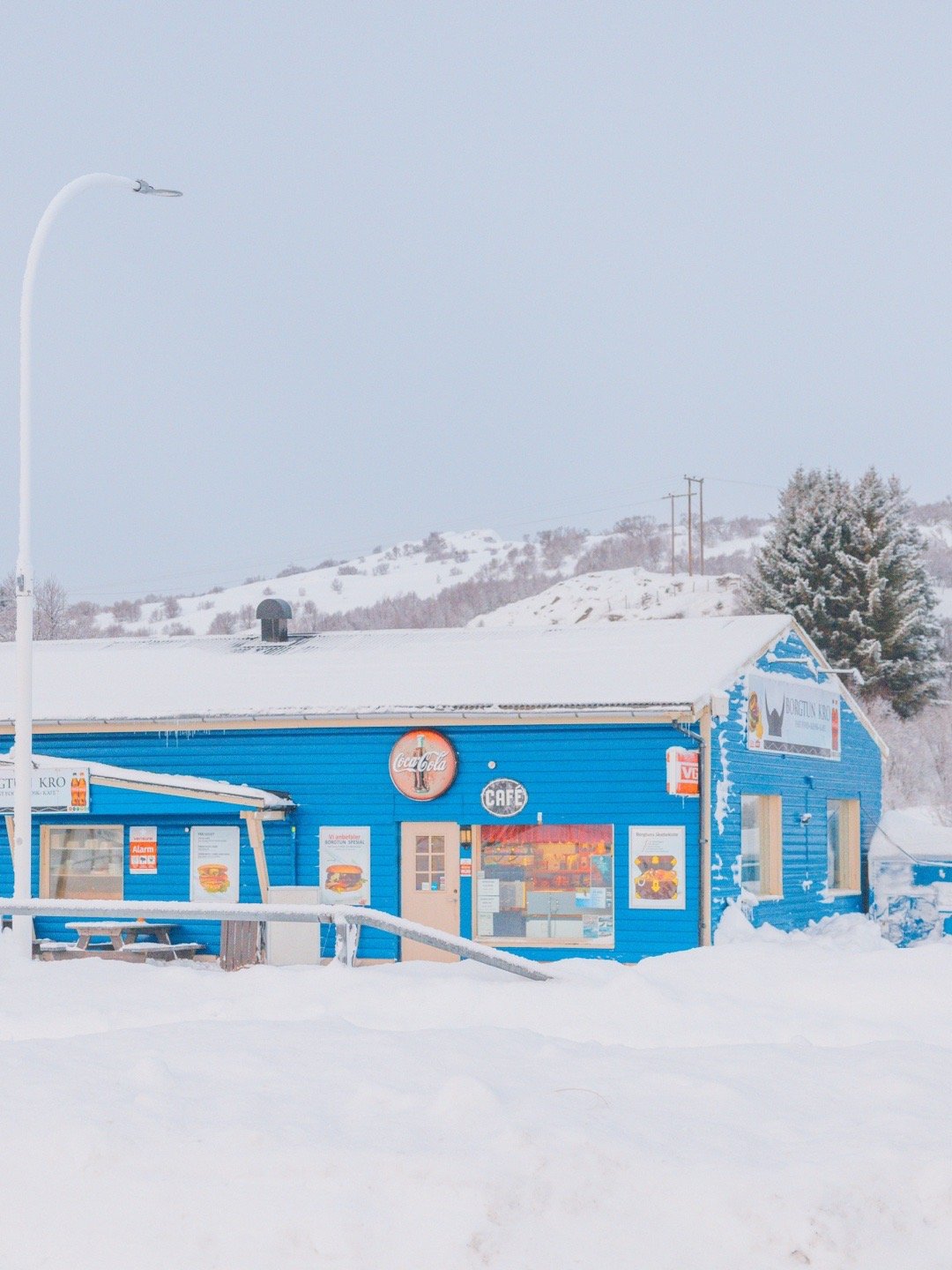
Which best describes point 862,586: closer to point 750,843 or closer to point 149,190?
point 750,843

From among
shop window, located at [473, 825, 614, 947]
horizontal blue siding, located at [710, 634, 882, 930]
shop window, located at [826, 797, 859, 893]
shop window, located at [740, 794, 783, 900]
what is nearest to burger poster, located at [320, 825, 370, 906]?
shop window, located at [473, 825, 614, 947]

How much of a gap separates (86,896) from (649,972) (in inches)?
454

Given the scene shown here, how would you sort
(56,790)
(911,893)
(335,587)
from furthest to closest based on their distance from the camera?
(335,587) → (911,893) → (56,790)

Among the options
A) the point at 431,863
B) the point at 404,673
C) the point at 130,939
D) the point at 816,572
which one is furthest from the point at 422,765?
the point at 816,572

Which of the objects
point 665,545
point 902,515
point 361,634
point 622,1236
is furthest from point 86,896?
point 665,545

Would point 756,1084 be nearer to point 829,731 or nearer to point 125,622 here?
point 829,731

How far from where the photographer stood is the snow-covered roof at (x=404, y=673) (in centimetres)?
2073

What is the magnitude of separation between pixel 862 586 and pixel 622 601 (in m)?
37.5

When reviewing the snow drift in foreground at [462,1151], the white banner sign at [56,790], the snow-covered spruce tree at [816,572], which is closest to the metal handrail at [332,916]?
the snow drift in foreground at [462,1151]

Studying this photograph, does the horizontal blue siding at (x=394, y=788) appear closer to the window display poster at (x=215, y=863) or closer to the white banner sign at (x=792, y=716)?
the window display poster at (x=215, y=863)

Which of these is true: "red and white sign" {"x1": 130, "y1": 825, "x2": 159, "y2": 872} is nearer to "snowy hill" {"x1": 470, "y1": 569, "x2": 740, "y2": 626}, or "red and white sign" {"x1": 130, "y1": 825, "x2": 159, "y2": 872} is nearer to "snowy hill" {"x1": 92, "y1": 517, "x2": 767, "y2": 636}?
"snowy hill" {"x1": 470, "y1": 569, "x2": 740, "y2": 626}

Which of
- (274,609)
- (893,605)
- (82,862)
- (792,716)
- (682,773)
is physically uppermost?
(893,605)

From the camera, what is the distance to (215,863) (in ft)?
72.0

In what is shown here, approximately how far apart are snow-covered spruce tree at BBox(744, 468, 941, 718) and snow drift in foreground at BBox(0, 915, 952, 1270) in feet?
132
